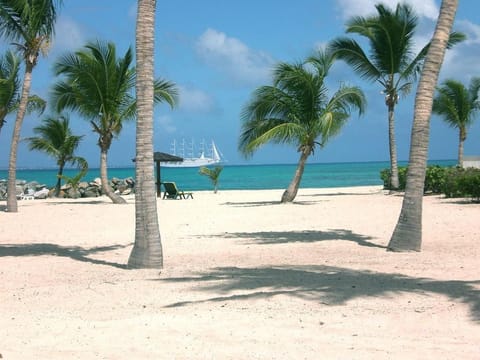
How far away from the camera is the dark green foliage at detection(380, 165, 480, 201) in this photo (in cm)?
1783

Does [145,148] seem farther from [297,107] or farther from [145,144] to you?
[297,107]

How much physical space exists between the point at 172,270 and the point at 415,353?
14.4 ft

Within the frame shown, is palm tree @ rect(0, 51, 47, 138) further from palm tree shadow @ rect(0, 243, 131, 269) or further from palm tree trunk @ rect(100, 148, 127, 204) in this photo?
palm tree shadow @ rect(0, 243, 131, 269)

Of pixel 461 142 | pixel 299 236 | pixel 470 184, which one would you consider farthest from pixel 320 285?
pixel 461 142

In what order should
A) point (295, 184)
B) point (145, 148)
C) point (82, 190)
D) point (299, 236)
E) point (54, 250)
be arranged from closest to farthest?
point (145, 148), point (54, 250), point (299, 236), point (295, 184), point (82, 190)

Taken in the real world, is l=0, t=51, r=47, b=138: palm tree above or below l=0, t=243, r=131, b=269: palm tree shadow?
above

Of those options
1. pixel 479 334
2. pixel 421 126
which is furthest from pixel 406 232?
pixel 479 334

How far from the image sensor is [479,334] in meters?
4.90

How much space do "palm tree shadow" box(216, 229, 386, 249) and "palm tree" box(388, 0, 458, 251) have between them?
981 mm

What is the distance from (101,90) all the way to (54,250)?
42.3ft

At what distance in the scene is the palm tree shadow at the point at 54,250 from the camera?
10024 millimetres

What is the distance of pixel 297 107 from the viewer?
2119 cm

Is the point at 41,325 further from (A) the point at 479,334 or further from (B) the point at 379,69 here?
(B) the point at 379,69

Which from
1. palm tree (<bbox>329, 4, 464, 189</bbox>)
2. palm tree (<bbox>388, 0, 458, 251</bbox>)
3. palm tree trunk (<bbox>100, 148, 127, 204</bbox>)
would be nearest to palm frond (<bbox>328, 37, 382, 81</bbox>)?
palm tree (<bbox>329, 4, 464, 189</bbox>)
